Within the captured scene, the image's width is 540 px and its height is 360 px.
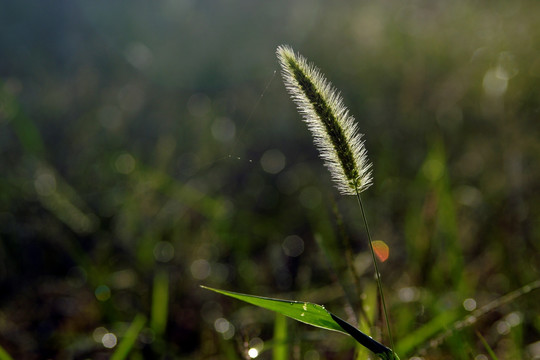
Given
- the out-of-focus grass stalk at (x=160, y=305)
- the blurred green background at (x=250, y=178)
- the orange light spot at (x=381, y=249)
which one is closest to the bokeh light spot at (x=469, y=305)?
the blurred green background at (x=250, y=178)

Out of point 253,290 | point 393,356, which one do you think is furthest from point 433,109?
point 393,356

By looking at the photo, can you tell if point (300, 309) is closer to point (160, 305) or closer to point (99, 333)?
point (160, 305)

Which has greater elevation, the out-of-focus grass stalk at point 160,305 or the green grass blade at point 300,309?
the green grass blade at point 300,309

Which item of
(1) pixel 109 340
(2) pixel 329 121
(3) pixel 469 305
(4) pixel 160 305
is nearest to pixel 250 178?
(4) pixel 160 305

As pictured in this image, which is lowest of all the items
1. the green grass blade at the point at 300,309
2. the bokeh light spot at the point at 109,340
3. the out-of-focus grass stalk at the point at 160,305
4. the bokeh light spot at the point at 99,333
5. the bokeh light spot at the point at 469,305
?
the bokeh light spot at the point at 99,333

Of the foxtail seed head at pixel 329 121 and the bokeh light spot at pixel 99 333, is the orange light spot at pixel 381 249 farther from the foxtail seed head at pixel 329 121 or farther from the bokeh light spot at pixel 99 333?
the foxtail seed head at pixel 329 121
